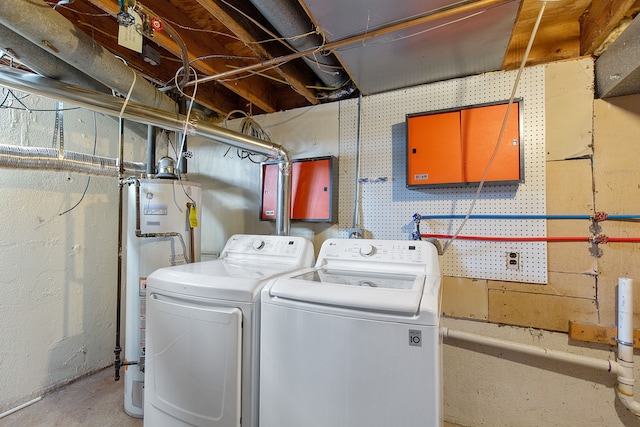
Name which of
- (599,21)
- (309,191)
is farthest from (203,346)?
(599,21)

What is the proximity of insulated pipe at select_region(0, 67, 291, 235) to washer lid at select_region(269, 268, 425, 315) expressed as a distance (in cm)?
85

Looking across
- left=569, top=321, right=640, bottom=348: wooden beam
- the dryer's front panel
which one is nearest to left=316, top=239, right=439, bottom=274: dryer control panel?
the dryer's front panel

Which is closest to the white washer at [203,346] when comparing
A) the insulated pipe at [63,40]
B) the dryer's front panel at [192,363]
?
the dryer's front panel at [192,363]

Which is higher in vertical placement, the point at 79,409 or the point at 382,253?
the point at 382,253

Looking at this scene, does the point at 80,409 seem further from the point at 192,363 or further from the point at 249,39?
the point at 249,39

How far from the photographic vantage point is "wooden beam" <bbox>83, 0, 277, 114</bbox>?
1.41 metres

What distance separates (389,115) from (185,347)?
1.79 m

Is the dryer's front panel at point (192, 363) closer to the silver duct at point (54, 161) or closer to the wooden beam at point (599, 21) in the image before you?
the silver duct at point (54, 161)

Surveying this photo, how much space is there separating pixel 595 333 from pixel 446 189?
1020mm

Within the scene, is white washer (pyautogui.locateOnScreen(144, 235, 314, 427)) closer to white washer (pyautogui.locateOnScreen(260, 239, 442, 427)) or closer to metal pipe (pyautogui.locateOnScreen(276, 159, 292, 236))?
white washer (pyautogui.locateOnScreen(260, 239, 442, 427))

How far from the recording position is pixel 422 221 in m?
1.75

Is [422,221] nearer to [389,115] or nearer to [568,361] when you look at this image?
[389,115]

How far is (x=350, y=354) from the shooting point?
3.07 feet

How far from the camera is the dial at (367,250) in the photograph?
1457 mm
